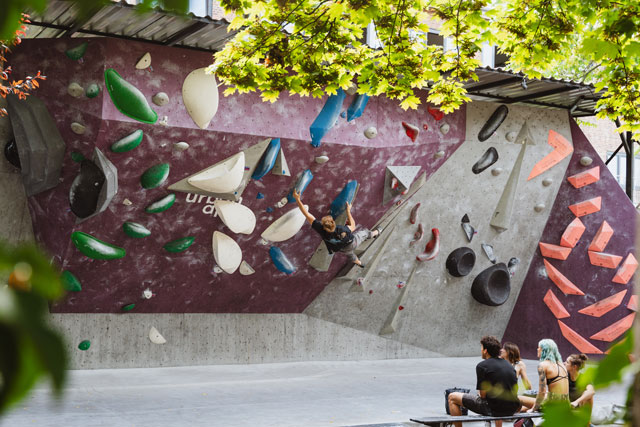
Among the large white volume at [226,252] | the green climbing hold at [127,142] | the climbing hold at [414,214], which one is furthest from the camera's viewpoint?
the climbing hold at [414,214]

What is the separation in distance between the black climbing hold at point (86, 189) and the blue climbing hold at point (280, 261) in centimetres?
299

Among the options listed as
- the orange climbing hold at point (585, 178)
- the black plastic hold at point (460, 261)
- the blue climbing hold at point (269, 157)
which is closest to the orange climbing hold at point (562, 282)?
the orange climbing hold at point (585, 178)

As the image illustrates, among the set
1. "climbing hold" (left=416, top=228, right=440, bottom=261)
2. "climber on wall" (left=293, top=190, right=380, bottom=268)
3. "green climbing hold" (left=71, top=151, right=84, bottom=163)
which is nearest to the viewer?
"green climbing hold" (left=71, top=151, right=84, bottom=163)

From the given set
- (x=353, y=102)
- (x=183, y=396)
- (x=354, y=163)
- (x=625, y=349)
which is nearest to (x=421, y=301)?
(x=354, y=163)

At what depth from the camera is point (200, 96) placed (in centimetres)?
934

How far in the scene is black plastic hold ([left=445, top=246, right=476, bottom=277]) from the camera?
13.0 metres

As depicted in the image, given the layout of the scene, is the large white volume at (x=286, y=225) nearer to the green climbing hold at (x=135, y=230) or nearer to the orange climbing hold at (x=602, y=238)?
the green climbing hold at (x=135, y=230)

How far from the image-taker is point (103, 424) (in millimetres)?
7570

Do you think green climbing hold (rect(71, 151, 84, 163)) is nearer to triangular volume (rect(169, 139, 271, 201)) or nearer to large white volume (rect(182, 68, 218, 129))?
triangular volume (rect(169, 139, 271, 201))

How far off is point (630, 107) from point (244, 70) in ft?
14.8

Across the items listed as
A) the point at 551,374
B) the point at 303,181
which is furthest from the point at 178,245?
the point at 551,374

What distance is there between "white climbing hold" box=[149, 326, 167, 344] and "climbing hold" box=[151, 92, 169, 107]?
150 inches

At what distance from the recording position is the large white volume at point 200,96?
367 inches

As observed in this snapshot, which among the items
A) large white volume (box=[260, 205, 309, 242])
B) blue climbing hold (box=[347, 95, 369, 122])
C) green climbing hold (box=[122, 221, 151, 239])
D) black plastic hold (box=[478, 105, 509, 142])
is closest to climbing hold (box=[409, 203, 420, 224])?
black plastic hold (box=[478, 105, 509, 142])
